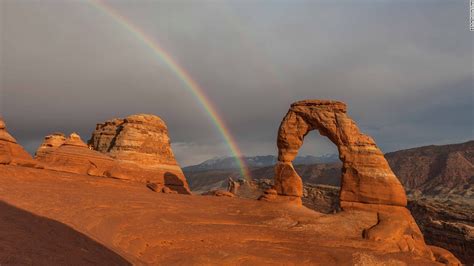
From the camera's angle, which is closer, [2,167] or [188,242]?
[188,242]

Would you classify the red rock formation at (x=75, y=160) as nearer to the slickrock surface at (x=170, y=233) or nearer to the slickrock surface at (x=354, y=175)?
the slickrock surface at (x=170, y=233)

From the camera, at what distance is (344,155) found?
2542 cm

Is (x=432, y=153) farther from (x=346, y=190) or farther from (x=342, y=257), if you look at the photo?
(x=342, y=257)

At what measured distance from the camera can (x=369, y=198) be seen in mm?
23641

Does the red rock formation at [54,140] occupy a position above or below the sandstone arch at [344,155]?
above

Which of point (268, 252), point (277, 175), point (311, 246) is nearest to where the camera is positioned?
point (268, 252)

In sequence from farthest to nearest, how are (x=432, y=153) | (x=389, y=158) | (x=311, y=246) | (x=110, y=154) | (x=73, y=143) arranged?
(x=389, y=158) → (x=432, y=153) → (x=110, y=154) → (x=73, y=143) → (x=311, y=246)

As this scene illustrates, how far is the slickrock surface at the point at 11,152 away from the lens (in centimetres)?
2678

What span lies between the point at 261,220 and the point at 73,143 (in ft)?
82.1

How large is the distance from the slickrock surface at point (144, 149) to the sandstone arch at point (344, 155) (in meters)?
17.2

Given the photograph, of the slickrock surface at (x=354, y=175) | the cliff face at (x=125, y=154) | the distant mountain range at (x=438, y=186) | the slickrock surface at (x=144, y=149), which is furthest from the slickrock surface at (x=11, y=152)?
the distant mountain range at (x=438, y=186)

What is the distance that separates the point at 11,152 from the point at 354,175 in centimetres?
2771

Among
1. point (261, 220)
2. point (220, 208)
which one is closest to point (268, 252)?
point (261, 220)

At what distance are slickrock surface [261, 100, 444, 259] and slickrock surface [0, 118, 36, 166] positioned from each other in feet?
65.6
